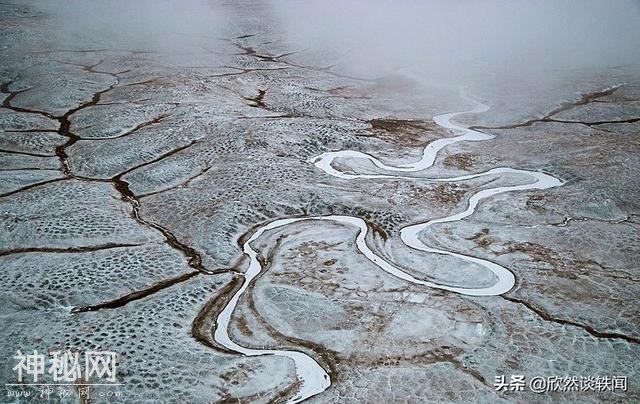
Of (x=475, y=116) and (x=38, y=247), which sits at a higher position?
(x=475, y=116)

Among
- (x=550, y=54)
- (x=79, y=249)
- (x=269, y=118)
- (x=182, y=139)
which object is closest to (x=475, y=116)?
(x=269, y=118)

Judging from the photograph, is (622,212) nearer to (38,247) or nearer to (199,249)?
(199,249)

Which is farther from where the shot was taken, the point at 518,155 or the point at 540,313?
the point at 518,155

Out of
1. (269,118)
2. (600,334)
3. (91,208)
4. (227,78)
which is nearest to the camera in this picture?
(600,334)
